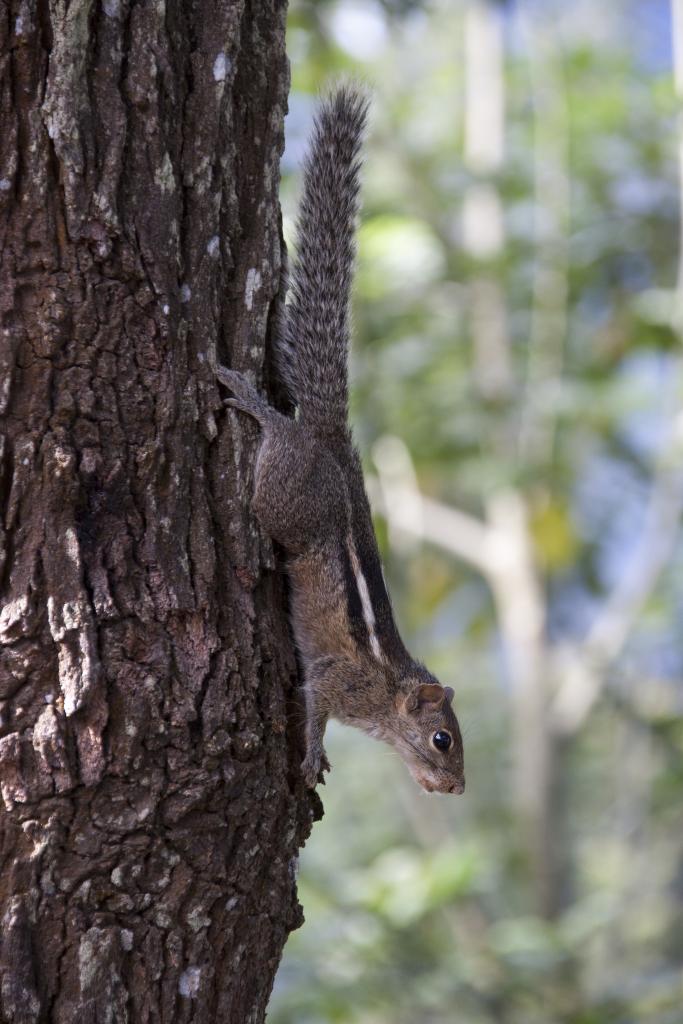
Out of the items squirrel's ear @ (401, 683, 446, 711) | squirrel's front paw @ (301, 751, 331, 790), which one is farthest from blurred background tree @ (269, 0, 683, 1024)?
squirrel's front paw @ (301, 751, 331, 790)

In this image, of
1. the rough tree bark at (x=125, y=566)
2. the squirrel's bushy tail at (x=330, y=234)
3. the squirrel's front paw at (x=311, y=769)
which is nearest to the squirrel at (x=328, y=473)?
the squirrel's bushy tail at (x=330, y=234)

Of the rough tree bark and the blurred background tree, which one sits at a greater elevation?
the blurred background tree

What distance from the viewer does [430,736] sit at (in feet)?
10.3

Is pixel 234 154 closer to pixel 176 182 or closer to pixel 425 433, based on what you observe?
pixel 176 182

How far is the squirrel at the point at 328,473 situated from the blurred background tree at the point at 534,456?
249 centimetres

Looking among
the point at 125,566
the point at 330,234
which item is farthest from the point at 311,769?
the point at 330,234

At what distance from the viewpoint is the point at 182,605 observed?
192 cm

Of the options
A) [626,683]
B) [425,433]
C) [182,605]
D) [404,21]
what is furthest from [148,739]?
[626,683]

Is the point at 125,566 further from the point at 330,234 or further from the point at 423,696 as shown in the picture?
the point at 423,696

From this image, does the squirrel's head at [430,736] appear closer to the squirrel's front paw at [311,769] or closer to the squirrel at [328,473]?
the squirrel at [328,473]

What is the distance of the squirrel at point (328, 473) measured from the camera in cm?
251

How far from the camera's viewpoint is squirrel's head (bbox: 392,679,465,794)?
→ 10.2ft

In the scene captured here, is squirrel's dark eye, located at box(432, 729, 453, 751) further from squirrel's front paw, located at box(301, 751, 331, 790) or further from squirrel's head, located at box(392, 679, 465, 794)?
squirrel's front paw, located at box(301, 751, 331, 790)

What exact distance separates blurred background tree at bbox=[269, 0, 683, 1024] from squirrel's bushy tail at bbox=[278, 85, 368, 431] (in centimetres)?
248
